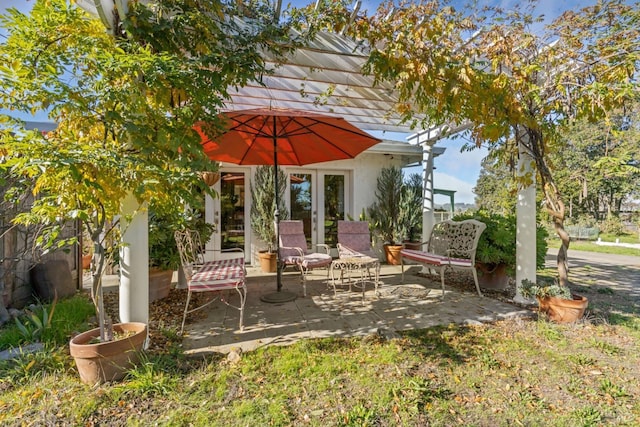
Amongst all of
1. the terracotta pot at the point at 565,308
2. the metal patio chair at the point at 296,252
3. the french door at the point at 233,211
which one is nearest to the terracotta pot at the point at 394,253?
the metal patio chair at the point at 296,252

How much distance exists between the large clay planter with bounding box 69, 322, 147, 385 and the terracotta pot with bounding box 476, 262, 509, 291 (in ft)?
15.5

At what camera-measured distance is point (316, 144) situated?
4.20 m

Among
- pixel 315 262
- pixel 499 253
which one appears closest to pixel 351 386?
pixel 315 262

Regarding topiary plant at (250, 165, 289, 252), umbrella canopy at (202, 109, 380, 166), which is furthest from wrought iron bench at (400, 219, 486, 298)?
topiary plant at (250, 165, 289, 252)

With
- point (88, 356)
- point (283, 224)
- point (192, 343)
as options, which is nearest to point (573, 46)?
point (283, 224)

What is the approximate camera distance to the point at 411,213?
6.89 m

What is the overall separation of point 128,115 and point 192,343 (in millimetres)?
1985

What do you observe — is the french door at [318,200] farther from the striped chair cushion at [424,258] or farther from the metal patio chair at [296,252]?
the striped chair cushion at [424,258]

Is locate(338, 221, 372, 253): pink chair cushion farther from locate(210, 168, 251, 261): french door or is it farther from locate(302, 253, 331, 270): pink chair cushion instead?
locate(210, 168, 251, 261): french door

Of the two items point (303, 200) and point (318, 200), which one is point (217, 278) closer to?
point (303, 200)

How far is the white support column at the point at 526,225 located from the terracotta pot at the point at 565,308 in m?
0.53

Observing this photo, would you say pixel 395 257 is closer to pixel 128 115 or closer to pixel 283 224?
pixel 283 224

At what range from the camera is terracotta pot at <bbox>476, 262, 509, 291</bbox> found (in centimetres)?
460

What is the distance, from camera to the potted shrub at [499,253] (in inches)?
175
